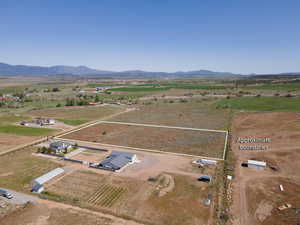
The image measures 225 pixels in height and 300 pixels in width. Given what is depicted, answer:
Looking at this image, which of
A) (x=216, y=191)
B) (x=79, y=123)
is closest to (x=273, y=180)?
(x=216, y=191)

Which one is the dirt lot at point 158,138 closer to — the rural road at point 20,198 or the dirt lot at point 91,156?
the dirt lot at point 91,156

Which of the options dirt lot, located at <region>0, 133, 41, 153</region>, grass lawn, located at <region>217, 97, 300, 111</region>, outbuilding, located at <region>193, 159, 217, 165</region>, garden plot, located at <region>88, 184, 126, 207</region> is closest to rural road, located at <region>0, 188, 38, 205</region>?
garden plot, located at <region>88, 184, 126, 207</region>

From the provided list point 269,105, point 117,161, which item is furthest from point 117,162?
point 269,105

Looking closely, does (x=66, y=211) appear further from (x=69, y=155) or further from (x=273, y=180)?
(x=273, y=180)

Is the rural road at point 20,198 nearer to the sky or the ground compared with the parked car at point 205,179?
nearer to the ground

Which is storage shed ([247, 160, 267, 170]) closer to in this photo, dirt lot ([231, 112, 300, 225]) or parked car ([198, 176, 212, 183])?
dirt lot ([231, 112, 300, 225])

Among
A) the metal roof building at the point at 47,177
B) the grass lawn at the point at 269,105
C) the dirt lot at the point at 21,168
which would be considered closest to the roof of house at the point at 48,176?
the metal roof building at the point at 47,177

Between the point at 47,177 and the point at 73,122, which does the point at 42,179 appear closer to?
the point at 47,177

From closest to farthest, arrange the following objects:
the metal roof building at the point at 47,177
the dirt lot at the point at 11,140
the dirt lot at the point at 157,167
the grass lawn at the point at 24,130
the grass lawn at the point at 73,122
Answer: the metal roof building at the point at 47,177 < the dirt lot at the point at 157,167 < the dirt lot at the point at 11,140 < the grass lawn at the point at 24,130 < the grass lawn at the point at 73,122
